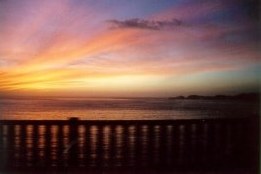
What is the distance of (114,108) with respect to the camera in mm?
4926

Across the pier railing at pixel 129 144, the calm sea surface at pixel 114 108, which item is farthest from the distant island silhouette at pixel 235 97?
the pier railing at pixel 129 144

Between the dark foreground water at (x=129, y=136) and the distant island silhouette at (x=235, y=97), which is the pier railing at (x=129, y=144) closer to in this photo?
the dark foreground water at (x=129, y=136)

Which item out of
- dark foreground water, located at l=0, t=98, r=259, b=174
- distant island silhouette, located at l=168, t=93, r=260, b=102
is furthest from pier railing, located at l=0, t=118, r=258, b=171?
distant island silhouette, located at l=168, t=93, r=260, b=102

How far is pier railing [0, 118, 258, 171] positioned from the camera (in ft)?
16.6

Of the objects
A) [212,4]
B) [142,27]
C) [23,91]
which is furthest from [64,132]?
[212,4]

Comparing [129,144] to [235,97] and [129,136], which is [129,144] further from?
[235,97]

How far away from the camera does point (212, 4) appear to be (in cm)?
505

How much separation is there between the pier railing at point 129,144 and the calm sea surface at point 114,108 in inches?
2.5

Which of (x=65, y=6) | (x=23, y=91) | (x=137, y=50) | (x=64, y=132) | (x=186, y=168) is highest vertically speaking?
(x=65, y=6)

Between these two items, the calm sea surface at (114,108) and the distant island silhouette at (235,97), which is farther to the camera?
the distant island silhouette at (235,97)

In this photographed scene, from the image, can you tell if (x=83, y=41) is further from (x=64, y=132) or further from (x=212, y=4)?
(x=212, y=4)

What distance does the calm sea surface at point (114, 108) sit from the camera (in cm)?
496

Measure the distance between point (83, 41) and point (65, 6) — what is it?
34cm

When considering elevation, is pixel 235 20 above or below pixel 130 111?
above
